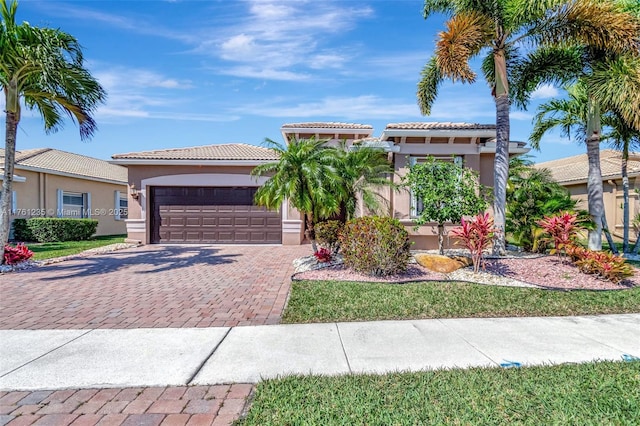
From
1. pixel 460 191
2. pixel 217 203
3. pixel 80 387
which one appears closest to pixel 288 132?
pixel 217 203

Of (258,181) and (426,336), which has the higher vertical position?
(258,181)

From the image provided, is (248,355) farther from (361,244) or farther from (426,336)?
(361,244)

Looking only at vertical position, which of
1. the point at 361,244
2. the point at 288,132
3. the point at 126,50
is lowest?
the point at 361,244

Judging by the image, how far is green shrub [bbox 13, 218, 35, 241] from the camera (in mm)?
16781

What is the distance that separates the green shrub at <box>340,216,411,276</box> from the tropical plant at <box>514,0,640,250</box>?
21.8ft

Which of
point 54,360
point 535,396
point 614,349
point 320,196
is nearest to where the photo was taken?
point 535,396

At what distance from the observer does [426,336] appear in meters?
5.11

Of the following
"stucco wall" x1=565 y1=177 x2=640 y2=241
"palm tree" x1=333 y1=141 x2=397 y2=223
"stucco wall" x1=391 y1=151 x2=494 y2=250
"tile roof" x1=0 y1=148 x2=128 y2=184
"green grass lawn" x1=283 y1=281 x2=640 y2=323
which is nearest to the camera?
"green grass lawn" x1=283 y1=281 x2=640 y2=323

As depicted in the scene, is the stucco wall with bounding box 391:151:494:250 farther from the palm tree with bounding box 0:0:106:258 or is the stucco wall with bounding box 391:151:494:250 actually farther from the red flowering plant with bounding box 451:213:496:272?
the palm tree with bounding box 0:0:106:258

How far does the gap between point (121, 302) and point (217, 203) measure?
949cm

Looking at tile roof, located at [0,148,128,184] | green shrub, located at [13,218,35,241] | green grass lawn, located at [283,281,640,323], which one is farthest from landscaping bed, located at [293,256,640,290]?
tile roof, located at [0,148,128,184]

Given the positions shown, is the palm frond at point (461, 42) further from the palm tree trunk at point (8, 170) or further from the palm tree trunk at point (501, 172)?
the palm tree trunk at point (8, 170)

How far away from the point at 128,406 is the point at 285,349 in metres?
1.84

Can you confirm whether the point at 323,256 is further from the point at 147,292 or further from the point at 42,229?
the point at 42,229
